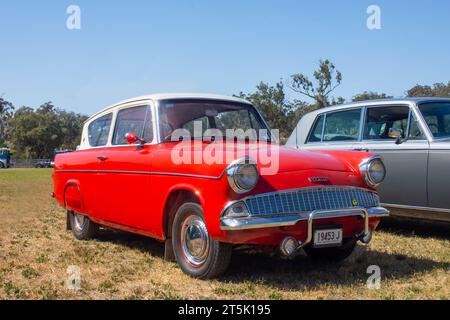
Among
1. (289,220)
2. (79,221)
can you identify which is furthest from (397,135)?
(79,221)

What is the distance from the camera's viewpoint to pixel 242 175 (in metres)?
4.11

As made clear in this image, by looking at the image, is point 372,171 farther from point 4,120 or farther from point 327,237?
point 4,120

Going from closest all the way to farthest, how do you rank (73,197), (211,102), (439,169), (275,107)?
(211,102)
(439,169)
(73,197)
(275,107)

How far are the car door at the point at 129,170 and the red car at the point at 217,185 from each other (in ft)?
0.04

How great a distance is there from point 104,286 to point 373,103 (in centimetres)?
456

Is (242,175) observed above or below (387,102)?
below

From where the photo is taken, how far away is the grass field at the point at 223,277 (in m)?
4.15

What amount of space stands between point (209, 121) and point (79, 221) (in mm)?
2570

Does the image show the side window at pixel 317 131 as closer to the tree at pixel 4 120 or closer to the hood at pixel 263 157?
the hood at pixel 263 157

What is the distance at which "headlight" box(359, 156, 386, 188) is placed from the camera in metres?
4.88

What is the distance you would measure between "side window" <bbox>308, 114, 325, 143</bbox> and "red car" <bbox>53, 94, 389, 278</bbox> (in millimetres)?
2179

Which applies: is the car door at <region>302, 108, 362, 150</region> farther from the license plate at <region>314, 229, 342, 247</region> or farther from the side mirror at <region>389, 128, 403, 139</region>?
the license plate at <region>314, 229, 342, 247</region>
